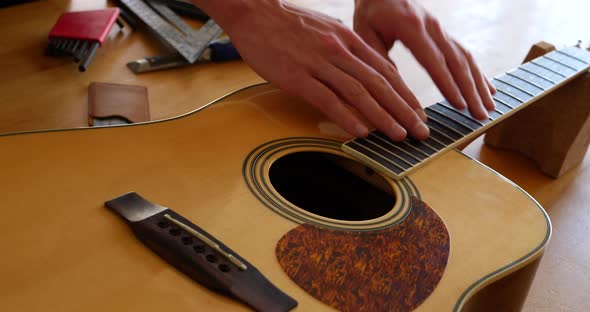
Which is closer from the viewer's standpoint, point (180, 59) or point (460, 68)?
point (460, 68)

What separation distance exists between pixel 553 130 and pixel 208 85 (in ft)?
1.87

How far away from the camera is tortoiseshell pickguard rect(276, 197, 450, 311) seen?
0.54 metres

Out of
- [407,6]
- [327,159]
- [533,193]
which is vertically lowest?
[533,193]

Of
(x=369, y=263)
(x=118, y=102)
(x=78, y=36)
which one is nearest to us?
(x=369, y=263)

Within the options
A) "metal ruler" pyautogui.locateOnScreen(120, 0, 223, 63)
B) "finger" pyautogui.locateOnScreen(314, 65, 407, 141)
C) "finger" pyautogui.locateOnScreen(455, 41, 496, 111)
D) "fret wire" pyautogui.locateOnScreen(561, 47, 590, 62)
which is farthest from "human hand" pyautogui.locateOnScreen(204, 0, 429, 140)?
"fret wire" pyautogui.locateOnScreen(561, 47, 590, 62)

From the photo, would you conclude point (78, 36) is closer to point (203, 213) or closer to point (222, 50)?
point (222, 50)

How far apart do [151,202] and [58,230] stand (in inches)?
3.9

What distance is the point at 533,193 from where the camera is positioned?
0.91 meters

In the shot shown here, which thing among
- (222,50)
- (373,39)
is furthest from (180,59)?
(373,39)

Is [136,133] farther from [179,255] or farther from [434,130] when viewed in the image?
[434,130]

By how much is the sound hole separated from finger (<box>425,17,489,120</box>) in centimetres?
19

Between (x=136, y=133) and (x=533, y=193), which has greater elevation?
(x=136, y=133)

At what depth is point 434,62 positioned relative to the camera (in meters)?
0.84

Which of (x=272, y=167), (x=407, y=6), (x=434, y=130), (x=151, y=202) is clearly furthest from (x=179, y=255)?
(x=407, y=6)
